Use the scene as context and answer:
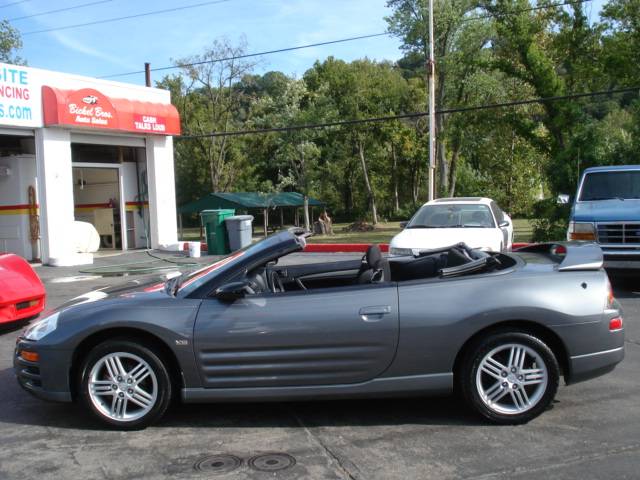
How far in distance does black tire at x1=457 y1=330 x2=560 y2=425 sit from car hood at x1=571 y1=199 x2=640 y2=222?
245 inches

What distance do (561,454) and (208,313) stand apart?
95.8 inches

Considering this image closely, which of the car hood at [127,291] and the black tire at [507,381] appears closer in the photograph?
the black tire at [507,381]

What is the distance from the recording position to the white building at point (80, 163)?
52.1 feet

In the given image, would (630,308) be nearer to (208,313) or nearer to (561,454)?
(561,454)

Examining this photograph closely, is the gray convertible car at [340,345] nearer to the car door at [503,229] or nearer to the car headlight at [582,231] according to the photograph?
the car headlight at [582,231]

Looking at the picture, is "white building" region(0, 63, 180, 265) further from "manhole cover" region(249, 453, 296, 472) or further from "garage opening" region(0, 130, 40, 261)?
"manhole cover" region(249, 453, 296, 472)

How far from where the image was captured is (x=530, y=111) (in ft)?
104

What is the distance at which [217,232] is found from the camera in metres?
18.5

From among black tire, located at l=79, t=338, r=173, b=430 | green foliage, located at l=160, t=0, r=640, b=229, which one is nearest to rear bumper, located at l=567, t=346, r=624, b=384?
black tire, located at l=79, t=338, r=173, b=430

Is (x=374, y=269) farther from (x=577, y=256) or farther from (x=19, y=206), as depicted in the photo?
(x=19, y=206)

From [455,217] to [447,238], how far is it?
128 cm

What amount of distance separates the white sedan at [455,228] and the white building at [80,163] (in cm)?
1014

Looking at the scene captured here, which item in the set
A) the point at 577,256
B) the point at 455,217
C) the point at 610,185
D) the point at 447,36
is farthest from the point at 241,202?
the point at 577,256

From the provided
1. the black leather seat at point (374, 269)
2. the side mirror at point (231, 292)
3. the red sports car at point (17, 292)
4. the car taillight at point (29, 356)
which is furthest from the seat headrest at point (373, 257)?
the red sports car at point (17, 292)
